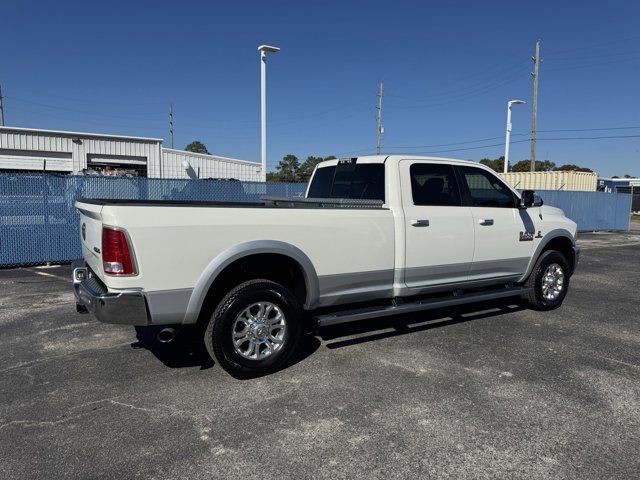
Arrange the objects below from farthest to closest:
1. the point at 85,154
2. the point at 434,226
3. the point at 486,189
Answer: the point at 85,154, the point at 486,189, the point at 434,226

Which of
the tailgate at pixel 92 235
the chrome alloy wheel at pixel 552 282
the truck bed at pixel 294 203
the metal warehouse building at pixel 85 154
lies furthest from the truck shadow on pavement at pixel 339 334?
the metal warehouse building at pixel 85 154

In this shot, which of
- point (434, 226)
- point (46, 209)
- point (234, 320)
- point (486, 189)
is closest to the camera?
point (234, 320)

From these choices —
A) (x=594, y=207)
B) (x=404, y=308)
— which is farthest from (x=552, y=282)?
(x=594, y=207)

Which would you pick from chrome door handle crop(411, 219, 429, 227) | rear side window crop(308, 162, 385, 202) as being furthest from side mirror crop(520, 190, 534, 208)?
rear side window crop(308, 162, 385, 202)

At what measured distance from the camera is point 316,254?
4.39 m

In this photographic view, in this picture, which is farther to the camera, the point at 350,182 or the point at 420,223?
the point at 350,182

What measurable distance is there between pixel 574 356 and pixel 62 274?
8.42 metres

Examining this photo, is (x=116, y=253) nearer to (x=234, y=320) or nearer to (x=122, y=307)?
(x=122, y=307)

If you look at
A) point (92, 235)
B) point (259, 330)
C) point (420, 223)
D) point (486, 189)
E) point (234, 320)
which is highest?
point (486, 189)

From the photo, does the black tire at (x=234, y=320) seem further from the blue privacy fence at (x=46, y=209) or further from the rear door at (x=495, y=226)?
the blue privacy fence at (x=46, y=209)

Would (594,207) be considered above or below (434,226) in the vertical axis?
above

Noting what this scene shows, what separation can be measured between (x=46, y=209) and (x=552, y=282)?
31.0ft

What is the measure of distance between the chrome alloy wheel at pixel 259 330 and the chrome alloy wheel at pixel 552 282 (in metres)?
3.97

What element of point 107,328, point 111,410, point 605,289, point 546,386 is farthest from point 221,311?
point 605,289
